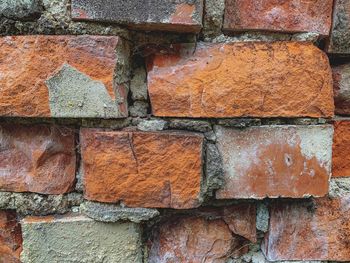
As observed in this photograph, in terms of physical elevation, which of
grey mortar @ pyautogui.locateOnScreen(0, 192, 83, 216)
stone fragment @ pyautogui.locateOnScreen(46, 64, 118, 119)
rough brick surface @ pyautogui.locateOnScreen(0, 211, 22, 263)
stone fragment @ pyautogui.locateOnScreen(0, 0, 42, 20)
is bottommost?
rough brick surface @ pyautogui.locateOnScreen(0, 211, 22, 263)

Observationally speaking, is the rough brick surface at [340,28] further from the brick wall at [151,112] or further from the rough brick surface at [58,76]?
the rough brick surface at [58,76]

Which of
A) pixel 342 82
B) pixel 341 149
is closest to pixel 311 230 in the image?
pixel 341 149

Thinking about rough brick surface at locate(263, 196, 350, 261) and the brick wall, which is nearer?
the brick wall

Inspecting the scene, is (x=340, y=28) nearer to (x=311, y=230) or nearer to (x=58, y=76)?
(x=311, y=230)

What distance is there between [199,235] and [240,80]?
0.32 meters

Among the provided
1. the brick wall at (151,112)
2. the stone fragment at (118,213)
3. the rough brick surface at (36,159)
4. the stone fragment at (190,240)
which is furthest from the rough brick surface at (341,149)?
→ the rough brick surface at (36,159)

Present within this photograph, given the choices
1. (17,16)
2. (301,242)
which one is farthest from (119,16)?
(301,242)

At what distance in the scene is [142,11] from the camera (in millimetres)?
530

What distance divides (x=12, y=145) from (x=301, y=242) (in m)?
0.59

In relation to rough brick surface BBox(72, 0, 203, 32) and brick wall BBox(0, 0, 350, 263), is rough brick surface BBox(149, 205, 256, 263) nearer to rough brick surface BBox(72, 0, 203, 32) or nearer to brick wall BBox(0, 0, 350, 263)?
brick wall BBox(0, 0, 350, 263)

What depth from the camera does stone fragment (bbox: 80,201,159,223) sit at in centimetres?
60

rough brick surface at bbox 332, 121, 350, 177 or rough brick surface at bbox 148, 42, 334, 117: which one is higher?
rough brick surface at bbox 148, 42, 334, 117

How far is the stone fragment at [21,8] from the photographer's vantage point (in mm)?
543

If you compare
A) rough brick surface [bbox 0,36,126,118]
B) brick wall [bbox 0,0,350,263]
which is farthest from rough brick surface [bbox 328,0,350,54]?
rough brick surface [bbox 0,36,126,118]
